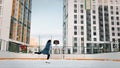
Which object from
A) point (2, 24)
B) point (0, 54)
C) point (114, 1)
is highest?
point (114, 1)

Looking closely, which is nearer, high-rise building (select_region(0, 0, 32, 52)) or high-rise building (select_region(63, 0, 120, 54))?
high-rise building (select_region(0, 0, 32, 52))

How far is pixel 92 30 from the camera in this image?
81062 mm

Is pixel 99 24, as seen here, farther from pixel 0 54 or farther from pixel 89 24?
pixel 0 54

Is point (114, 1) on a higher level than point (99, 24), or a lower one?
higher

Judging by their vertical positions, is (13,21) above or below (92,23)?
below

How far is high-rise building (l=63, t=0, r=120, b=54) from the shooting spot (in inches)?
3162

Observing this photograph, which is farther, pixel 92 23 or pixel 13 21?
pixel 92 23

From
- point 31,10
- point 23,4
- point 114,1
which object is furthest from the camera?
point 114,1

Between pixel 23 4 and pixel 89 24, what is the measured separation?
3273cm

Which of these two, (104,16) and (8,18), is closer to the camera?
(8,18)

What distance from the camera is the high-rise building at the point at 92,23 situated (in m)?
80.3

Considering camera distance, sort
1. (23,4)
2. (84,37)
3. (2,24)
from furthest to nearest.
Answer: (84,37)
(23,4)
(2,24)

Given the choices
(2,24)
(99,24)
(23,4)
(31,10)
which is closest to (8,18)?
(2,24)

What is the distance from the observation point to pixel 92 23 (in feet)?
269
